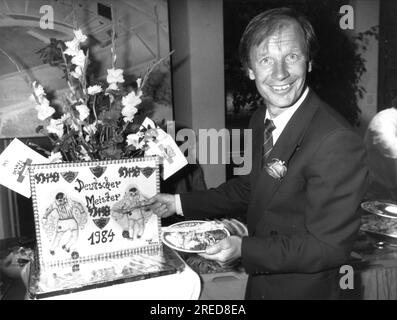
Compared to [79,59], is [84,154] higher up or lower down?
lower down

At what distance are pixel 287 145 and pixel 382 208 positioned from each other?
83cm

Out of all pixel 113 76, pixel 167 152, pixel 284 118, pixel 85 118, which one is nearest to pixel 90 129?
pixel 85 118

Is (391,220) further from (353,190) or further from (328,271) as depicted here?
(353,190)

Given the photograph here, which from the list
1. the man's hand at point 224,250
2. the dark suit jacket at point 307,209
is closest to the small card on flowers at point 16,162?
the man's hand at point 224,250

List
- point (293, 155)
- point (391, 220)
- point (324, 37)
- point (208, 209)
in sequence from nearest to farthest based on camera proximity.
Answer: point (293, 155), point (208, 209), point (391, 220), point (324, 37)

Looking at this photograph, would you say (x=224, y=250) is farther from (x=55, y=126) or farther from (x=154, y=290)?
(x=55, y=126)

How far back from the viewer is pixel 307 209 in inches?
33.4

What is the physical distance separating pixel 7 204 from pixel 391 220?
1869mm

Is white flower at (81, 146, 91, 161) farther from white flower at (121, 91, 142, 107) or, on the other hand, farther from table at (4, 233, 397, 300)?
table at (4, 233, 397, 300)

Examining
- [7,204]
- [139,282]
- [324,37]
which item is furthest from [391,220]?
[7,204]

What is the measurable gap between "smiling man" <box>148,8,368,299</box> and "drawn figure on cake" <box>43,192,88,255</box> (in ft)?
0.64

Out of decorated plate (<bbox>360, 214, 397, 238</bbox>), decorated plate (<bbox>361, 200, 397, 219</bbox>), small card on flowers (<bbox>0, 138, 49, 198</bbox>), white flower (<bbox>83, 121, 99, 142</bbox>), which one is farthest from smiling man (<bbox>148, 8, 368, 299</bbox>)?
decorated plate (<bbox>361, 200, 397, 219</bbox>)
